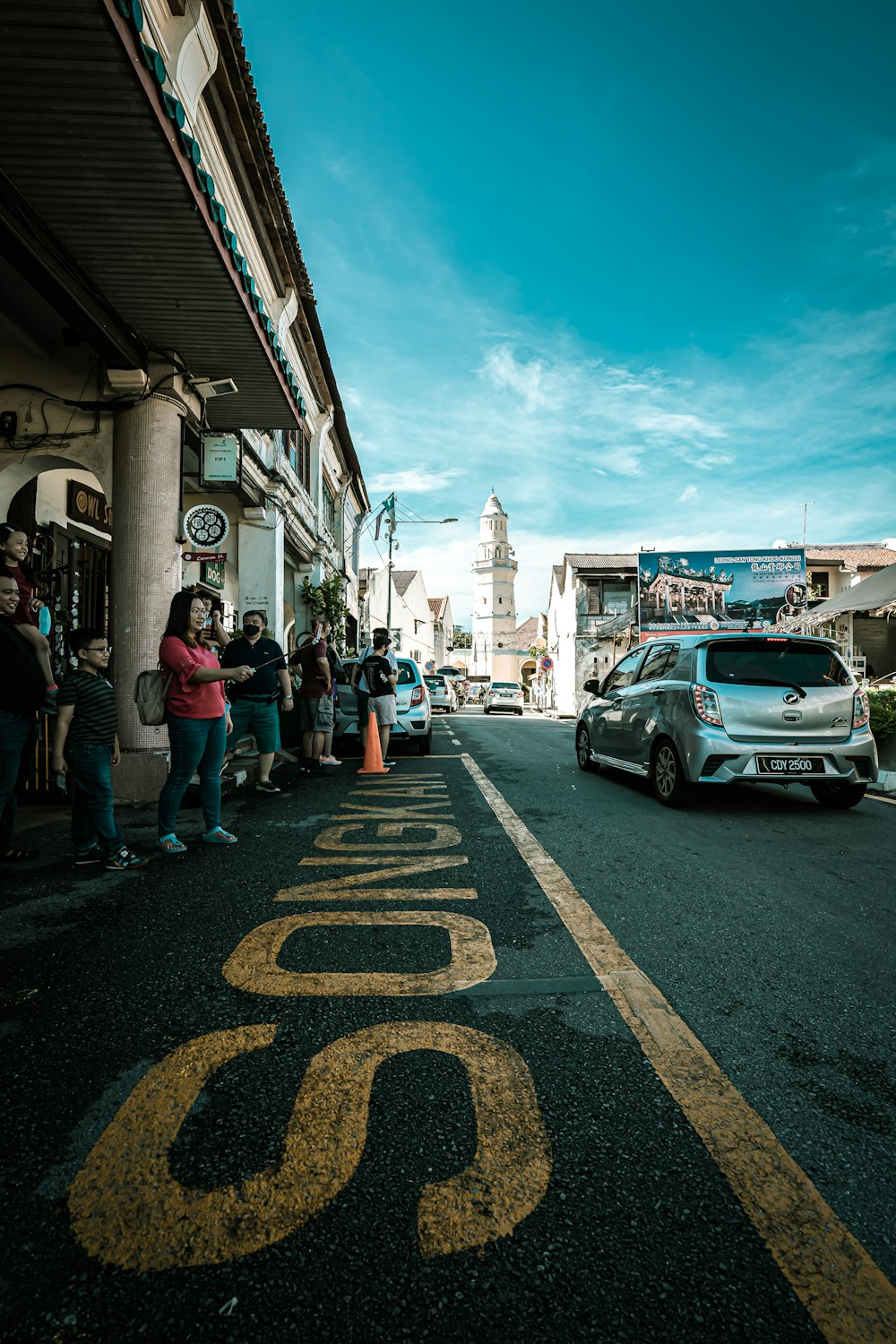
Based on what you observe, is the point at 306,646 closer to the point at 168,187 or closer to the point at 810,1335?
the point at 168,187

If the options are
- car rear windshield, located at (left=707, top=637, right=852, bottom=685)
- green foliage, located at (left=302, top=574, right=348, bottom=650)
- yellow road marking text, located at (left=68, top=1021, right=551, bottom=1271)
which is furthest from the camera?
green foliage, located at (left=302, top=574, right=348, bottom=650)

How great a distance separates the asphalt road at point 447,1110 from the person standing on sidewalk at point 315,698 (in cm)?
503

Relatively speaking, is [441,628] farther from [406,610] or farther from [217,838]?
[217,838]

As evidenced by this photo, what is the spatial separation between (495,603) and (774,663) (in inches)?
3536

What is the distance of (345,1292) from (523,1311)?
335 mm

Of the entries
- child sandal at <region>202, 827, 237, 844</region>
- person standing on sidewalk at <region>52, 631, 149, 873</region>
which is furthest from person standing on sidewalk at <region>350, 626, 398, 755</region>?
person standing on sidewalk at <region>52, 631, 149, 873</region>

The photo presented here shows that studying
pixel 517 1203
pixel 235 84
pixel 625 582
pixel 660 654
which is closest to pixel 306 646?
pixel 660 654

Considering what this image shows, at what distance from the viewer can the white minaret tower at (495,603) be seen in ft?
310

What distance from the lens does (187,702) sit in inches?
190

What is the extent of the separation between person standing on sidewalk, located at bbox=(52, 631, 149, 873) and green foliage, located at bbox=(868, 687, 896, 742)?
7925mm

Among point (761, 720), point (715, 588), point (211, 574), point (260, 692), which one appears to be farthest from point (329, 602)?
point (715, 588)

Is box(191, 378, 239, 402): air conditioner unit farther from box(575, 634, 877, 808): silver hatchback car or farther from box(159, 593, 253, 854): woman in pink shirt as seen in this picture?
box(575, 634, 877, 808): silver hatchback car

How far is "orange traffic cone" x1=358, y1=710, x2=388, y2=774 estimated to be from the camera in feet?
30.0

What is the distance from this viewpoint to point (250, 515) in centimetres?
1429
